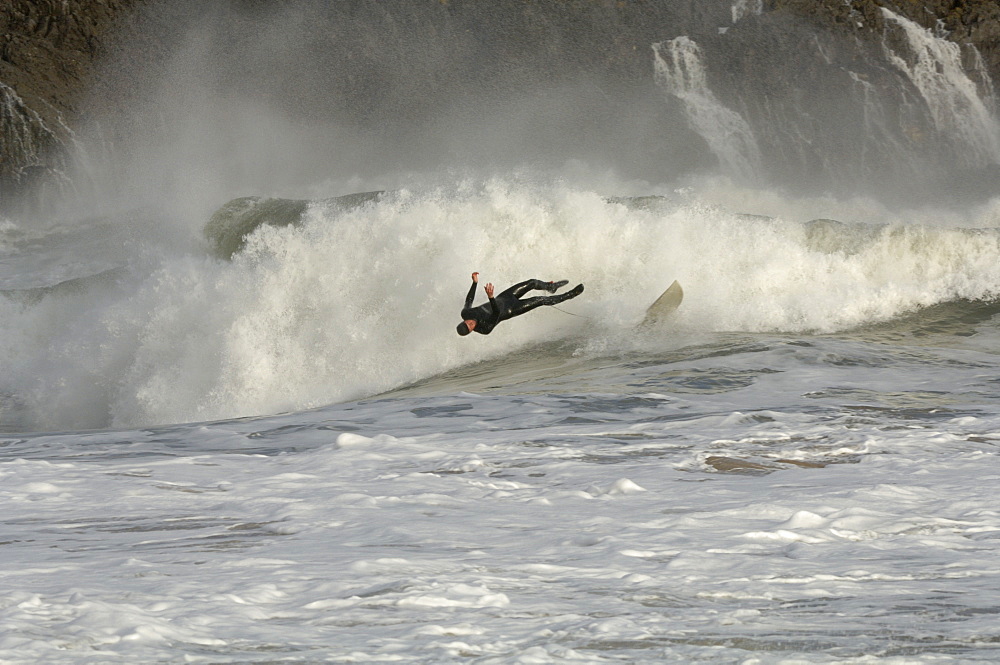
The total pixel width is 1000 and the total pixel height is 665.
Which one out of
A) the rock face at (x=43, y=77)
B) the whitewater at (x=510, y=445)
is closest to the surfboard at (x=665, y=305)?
the whitewater at (x=510, y=445)

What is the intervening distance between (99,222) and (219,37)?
302 inches

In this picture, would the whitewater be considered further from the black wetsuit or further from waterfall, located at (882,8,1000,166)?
waterfall, located at (882,8,1000,166)

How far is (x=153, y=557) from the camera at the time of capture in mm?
3949

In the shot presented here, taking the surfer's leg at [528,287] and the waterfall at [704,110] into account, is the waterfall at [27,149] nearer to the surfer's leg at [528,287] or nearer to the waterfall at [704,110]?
the waterfall at [704,110]

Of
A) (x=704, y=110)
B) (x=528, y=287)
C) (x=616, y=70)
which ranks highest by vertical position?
(x=616, y=70)

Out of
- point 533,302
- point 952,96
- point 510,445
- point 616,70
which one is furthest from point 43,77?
point 510,445

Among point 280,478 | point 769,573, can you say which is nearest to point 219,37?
point 280,478

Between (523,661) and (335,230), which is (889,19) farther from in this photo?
(523,661)

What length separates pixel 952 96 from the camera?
25.0m

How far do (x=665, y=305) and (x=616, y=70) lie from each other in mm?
16562

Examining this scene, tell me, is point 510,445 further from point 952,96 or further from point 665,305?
point 952,96

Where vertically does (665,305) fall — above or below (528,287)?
below

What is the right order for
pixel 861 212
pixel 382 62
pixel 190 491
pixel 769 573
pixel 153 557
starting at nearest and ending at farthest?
pixel 769 573
pixel 153 557
pixel 190 491
pixel 861 212
pixel 382 62

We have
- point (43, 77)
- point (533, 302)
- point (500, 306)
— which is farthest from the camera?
point (43, 77)
